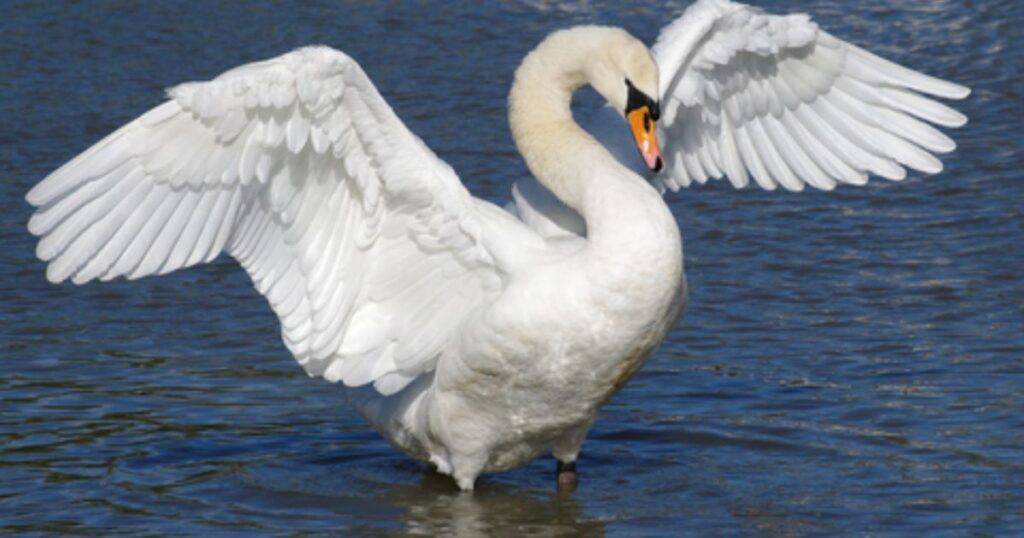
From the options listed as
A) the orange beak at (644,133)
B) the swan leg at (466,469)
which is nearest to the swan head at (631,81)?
the orange beak at (644,133)

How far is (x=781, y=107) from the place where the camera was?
823 centimetres

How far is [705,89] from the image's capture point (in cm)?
805

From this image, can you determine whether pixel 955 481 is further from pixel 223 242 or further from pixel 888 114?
pixel 223 242

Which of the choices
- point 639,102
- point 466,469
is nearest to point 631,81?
point 639,102

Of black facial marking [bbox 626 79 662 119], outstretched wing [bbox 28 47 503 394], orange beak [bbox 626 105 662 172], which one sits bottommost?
outstretched wing [bbox 28 47 503 394]

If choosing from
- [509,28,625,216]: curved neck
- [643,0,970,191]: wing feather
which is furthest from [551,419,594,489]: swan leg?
[643,0,970,191]: wing feather

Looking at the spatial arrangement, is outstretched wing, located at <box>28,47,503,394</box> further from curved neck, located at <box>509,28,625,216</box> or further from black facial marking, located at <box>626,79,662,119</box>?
black facial marking, located at <box>626,79,662,119</box>

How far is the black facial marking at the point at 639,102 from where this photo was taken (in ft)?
22.6

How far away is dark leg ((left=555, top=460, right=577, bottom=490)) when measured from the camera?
25.2 feet

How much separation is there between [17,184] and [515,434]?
534 centimetres

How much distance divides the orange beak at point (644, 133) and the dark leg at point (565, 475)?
1.39 meters

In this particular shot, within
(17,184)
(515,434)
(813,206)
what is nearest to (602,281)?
(515,434)

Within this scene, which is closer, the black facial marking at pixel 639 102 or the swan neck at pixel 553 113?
the black facial marking at pixel 639 102

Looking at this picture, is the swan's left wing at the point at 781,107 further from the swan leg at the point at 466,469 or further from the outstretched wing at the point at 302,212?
the swan leg at the point at 466,469
